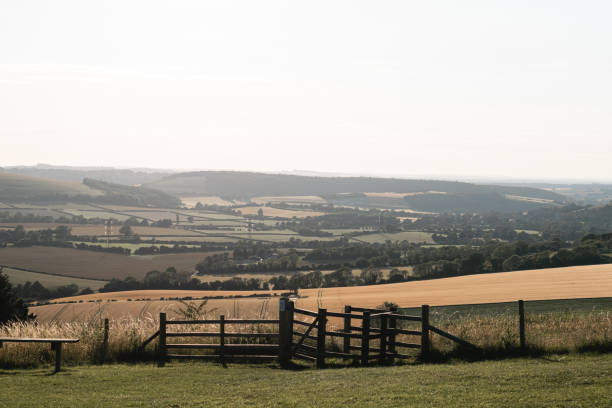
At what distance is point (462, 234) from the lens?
12850cm

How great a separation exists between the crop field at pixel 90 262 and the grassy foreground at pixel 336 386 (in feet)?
198

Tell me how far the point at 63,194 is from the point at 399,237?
105 m

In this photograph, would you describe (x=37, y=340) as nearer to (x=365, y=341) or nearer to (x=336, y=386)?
(x=336, y=386)

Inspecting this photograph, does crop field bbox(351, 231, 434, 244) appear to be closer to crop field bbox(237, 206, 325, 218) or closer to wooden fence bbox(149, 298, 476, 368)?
crop field bbox(237, 206, 325, 218)

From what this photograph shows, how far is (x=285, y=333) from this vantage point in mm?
16234

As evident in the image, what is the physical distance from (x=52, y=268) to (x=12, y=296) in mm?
48279

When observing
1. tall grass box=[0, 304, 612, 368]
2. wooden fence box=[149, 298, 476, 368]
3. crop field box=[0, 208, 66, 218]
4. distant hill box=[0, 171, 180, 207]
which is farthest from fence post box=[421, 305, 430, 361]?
distant hill box=[0, 171, 180, 207]

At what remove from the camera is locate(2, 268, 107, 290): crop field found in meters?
65.6

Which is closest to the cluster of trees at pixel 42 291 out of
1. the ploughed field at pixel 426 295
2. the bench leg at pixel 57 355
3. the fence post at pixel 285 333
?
the ploughed field at pixel 426 295

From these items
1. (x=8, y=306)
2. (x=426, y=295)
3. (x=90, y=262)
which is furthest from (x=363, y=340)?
(x=90, y=262)

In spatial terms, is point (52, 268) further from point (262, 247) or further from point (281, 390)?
point (281, 390)

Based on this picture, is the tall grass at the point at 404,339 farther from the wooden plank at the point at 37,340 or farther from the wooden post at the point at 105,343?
the wooden plank at the point at 37,340

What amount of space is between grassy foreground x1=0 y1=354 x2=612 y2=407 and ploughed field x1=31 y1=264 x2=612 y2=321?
17710mm

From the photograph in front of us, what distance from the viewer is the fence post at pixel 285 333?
16.2 metres
